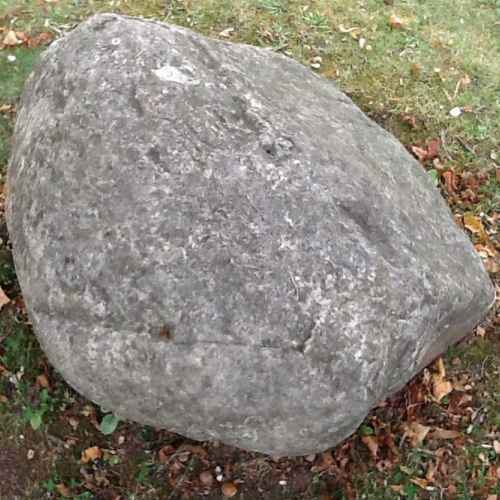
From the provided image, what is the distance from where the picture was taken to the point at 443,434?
11.9ft

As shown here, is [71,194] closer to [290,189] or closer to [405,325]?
[290,189]

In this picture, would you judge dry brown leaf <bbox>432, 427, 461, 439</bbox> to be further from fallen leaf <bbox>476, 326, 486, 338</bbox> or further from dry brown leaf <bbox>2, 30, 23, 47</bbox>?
dry brown leaf <bbox>2, 30, 23, 47</bbox>

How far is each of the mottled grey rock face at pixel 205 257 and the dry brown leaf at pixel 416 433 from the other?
77 centimetres

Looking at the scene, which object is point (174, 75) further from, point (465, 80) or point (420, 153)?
point (465, 80)

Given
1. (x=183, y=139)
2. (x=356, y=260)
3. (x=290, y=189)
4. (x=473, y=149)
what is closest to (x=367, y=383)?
(x=356, y=260)

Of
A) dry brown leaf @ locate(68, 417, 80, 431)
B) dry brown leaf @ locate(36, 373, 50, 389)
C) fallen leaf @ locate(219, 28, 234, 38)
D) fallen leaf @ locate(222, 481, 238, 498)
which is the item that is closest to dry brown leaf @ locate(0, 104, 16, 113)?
fallen leaf @ locate(219, 28, 234, 38)

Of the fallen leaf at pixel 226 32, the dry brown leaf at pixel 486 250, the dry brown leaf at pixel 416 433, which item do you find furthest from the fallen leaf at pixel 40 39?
the dry brown leaf at pixel 416 433

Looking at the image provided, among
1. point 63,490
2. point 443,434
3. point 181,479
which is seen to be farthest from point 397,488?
point 63,490

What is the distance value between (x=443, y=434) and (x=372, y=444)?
1.23 ft

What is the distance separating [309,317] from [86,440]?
1490 millimetres

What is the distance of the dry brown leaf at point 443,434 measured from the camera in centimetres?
362

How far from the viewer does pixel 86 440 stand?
3.46 m

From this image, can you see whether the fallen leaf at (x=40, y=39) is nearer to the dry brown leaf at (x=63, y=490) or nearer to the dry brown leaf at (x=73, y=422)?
the dry brown leaf at (x=73, y=422)

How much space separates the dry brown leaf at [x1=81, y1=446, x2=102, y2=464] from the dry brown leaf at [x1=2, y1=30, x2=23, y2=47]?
2636 mm
